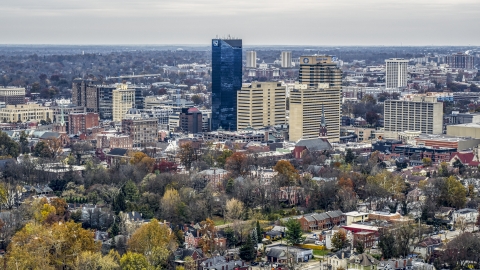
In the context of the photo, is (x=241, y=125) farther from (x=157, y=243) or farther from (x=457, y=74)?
(x=457, y=74)

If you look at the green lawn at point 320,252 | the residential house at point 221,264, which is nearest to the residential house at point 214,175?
the green lawn at point 320,252

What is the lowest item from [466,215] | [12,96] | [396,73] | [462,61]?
[466,215]

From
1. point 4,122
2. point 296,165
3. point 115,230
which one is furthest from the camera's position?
point 4,122

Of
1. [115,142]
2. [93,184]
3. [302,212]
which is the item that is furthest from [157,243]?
[115,142]

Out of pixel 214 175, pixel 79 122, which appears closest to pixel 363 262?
pixel 214 175

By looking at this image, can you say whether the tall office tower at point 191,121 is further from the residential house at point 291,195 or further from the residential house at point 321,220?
the residential house at point 321,220

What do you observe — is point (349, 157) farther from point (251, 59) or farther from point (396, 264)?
point (251, 59)

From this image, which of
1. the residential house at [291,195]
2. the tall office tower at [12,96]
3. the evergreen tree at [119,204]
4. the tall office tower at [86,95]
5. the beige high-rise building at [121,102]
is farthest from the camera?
the tall office tower at [12,96]
